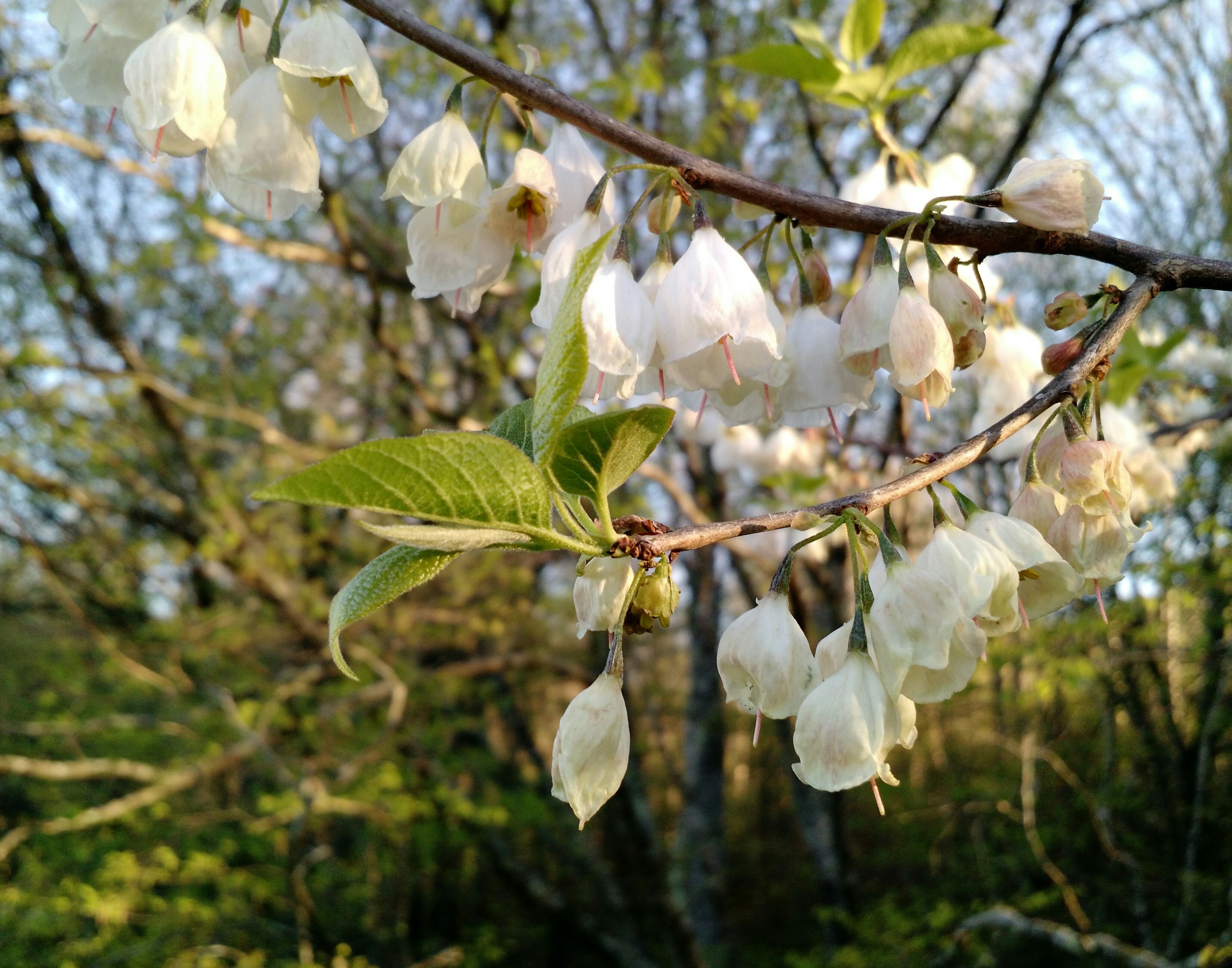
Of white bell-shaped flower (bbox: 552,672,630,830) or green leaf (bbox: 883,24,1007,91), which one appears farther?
green leaf (bbox: 883,24,1007,91)

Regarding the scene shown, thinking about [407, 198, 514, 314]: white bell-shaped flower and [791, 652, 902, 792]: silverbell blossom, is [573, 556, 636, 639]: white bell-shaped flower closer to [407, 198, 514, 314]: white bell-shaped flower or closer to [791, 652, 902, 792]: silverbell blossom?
[791, 652, 902, 792]: silverbell blossom

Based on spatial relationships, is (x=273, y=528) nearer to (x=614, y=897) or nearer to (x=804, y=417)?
(x=614, y=897)

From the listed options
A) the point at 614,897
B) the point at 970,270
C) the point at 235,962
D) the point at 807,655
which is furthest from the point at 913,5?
the point at 235,962

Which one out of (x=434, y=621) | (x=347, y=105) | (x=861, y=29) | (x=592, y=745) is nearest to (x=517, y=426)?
(x=592, y=745)

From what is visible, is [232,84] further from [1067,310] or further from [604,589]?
Result: [1067,310]

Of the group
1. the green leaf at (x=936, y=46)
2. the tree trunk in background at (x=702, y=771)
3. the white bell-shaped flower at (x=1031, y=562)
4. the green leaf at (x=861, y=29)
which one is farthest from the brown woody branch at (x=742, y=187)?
the tree trunk in background at (x=702, y=771)

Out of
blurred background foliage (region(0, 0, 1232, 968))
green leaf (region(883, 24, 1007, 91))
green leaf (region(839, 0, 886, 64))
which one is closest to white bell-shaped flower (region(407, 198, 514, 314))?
Answer: green leaf (region(883, 24, 1007, 91))
